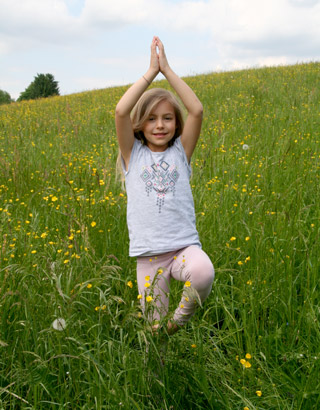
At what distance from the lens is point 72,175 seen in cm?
409

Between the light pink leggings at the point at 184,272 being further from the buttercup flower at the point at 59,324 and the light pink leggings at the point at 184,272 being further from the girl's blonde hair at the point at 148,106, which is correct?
the girl's blonde hair at the point at 148,106

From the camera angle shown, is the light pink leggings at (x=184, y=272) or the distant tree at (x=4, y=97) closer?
the light pink leggings at (x=184, y=272)

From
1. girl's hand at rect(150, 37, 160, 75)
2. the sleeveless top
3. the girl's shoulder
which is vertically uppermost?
girl's hand at rect(150, 37, 160, 75)

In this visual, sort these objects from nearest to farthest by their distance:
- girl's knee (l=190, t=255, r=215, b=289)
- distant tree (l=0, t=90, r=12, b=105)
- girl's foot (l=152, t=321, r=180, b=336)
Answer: girl's foot (l=152, t=321, r=180, b=336) < girl's knee (l=190, t=255, r=215, b=289) < distant tree (l=0, t=90, r=12, b=105)

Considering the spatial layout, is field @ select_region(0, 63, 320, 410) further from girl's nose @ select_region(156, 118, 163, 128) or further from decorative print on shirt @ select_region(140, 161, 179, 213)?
girl's nose @ select_region(156, 118, 163, 128)

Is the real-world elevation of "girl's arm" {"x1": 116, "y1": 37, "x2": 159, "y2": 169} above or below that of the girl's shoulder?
above

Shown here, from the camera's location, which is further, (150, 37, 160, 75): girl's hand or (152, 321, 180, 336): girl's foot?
(150, 37, 160, 75): girl's hand

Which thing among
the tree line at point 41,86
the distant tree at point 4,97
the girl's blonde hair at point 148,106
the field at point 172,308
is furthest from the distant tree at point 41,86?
the girl's blonde hair at point 148,106

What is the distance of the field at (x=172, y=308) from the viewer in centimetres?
161

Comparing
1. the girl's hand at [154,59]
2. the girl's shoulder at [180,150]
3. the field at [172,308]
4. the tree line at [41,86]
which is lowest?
the field at [172,308]

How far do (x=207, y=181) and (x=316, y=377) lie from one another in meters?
2.42

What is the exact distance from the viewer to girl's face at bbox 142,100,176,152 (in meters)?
2.18

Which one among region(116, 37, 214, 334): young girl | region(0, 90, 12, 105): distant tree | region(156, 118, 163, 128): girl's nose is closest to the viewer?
region(116, 37, 214, 334): young girl

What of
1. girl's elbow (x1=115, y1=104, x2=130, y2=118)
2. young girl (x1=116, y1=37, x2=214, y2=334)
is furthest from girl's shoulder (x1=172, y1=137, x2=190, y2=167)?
girl's elbow (x1=115, y1=104, x2=130, y2=118)
